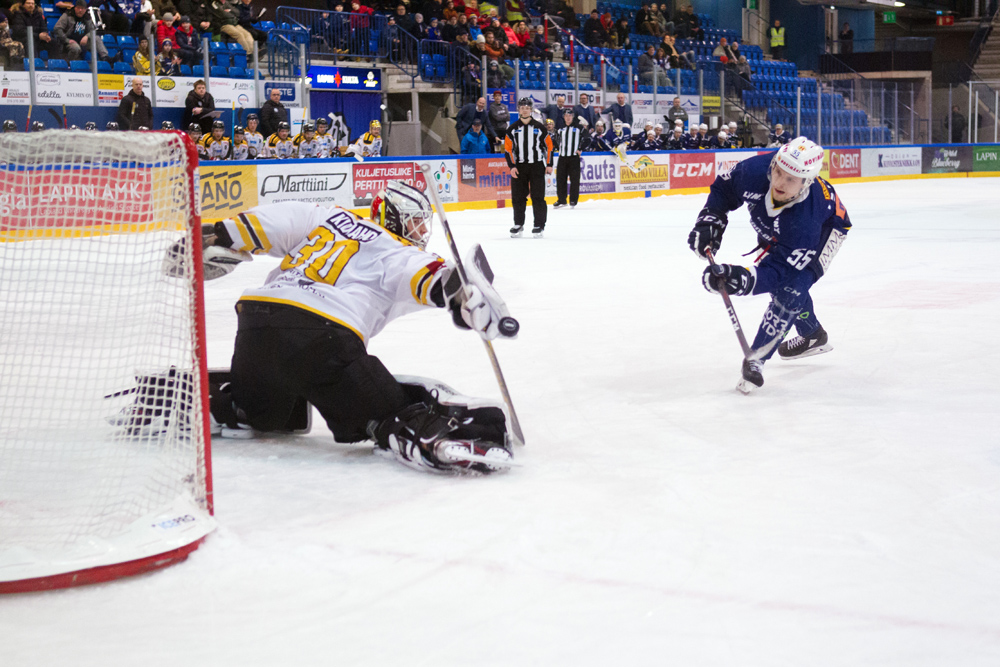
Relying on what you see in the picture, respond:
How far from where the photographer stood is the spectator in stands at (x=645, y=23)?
24.6m

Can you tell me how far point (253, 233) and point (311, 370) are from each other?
451 mm

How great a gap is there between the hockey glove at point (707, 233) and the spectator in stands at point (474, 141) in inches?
444

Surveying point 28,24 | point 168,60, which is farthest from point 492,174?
point 28,24

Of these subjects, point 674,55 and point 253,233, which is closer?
point 253,233

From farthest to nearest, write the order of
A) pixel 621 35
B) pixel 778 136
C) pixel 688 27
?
1. pixel 688 27
2. pixel 621 35
3. pixel 778 136

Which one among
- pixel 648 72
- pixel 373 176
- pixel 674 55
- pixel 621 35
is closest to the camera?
pixel 373 176

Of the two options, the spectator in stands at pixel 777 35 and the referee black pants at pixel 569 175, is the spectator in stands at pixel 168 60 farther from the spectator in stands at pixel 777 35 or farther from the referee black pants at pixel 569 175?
the spectator in stands at pixel 777 35

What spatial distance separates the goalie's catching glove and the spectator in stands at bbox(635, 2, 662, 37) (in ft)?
71.1

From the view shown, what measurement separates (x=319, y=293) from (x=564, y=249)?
22.7 feet

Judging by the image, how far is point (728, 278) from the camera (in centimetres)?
407

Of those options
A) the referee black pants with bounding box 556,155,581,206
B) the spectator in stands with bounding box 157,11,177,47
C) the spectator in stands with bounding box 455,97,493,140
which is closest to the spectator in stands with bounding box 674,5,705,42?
the spectator in stands with bounding box 455,97,493,140

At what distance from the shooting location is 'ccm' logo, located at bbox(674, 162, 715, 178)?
18.9m

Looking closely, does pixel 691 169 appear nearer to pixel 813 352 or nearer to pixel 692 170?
pixel 692 170

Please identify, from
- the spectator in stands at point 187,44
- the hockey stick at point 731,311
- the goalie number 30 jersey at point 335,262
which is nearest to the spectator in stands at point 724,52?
the spectator in stands at point 187,44
